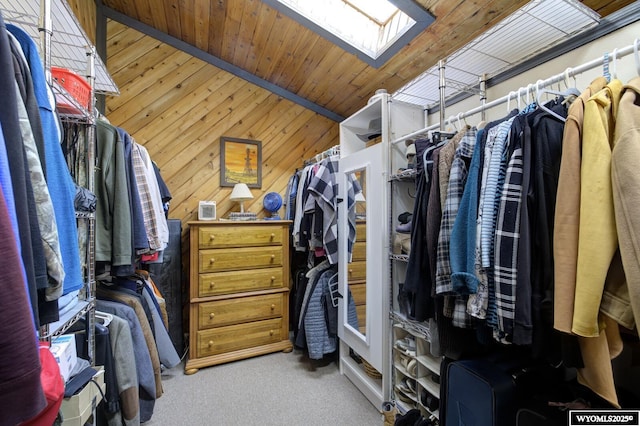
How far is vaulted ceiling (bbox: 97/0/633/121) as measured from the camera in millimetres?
1721

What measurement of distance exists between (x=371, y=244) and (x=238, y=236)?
1.15m

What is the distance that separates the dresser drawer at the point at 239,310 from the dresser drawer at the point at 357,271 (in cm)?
77

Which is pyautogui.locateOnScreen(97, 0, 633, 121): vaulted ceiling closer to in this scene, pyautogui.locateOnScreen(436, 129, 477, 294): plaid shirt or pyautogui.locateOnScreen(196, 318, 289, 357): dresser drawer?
pyautogui.locateOnScreen(436, 129, 477, 294): plaid shirt

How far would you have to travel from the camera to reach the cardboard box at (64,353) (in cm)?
99

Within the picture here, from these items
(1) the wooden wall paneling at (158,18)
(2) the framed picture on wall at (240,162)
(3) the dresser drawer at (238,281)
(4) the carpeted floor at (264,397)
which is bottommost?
(4) the carpeted floor at (264,397)

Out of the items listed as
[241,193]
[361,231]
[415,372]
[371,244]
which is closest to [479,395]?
[415,372]

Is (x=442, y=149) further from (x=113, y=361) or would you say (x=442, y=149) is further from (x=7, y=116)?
(x=113, y=361)

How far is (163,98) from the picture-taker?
8.75 ft

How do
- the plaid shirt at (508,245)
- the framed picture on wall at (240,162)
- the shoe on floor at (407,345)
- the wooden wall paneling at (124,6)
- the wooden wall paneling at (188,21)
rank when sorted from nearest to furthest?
the plaid shirt at (508,245) < the shoe on floor at (407,345) < the wooden wall paneling at (188,21) < the wooden wall paneling at (124,6) < the framed picture on wall at (240,162)

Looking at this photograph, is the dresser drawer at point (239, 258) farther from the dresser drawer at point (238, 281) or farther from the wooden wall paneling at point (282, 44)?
the wooden wall paneling at point (282, 44)

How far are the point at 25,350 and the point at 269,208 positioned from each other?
254cm

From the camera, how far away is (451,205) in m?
1.05

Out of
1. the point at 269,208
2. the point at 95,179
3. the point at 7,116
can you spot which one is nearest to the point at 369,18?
the point at 269,208

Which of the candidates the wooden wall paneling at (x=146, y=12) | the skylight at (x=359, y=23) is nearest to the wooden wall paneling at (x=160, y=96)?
the wooden wall paneling at (x=146, y=12)
